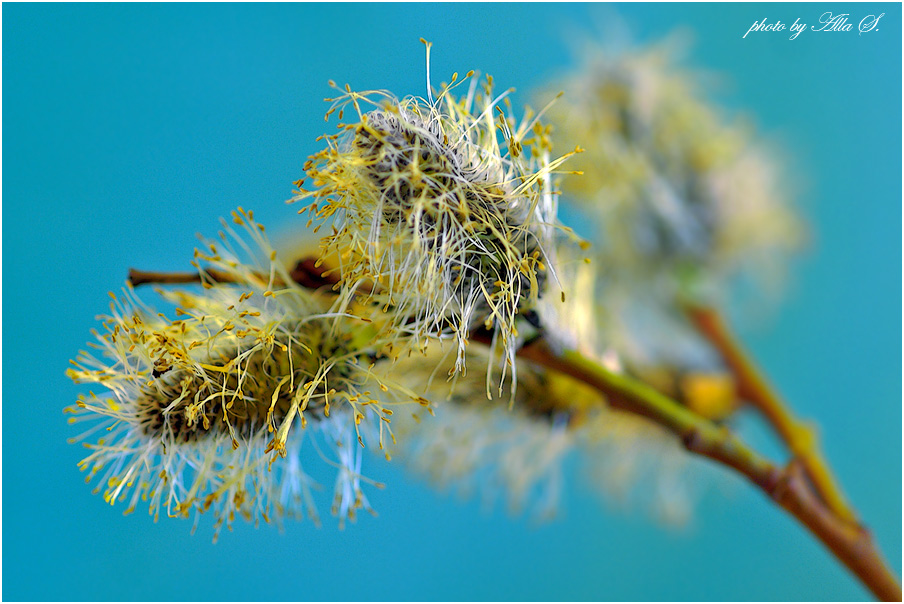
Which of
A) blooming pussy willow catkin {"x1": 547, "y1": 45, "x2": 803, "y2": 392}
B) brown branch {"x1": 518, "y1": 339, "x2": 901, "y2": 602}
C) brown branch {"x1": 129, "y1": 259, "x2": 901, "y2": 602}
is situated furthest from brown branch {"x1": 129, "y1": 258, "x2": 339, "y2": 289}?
blooming pussy willow catkin {"x1": 547, "y1": 45, "x2": 803, "y2": 392}

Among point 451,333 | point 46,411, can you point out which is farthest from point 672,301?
point 46,411

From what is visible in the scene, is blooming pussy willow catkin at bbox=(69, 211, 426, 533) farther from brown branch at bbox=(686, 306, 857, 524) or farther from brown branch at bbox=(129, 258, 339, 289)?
brown branch at bbox=(686, 306, 857, 524)

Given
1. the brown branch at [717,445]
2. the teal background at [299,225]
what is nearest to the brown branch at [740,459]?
the brown branch at [717,445]

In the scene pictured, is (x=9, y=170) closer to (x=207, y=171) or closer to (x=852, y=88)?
(x=207, y=171)

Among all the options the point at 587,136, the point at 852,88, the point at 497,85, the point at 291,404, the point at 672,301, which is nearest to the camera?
the point at 291,404

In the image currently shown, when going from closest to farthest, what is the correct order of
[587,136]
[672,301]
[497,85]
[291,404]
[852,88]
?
[291,404], [497,85], [587,136], [672,301], [852,88]

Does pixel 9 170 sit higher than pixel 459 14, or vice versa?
pixel 459 14
